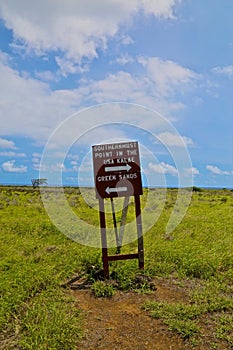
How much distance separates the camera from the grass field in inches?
183

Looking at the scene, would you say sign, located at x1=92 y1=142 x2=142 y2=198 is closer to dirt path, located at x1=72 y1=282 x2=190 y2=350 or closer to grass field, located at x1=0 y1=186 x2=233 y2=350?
grass field, located at x1=0 y1=186 x2=233 y2=350

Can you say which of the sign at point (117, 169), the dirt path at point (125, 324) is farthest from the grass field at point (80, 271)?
the sign at point (117, 169)

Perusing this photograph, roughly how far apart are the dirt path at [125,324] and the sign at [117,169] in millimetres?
1982

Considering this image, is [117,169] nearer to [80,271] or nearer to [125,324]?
[80,271]

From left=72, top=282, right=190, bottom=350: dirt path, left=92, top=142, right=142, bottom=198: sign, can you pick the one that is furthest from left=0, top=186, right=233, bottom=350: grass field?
left=92, top=142, right=142, bottom=198: sign

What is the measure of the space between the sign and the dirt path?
6.50 feet

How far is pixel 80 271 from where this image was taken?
7262 mm

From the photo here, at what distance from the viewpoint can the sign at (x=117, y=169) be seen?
687cm

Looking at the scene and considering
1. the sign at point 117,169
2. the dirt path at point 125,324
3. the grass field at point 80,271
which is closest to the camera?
the dirt path at point 125,324

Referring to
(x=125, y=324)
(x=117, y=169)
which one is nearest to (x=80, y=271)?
(x=117, y=169)

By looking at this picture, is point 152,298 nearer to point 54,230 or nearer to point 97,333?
point 97,333

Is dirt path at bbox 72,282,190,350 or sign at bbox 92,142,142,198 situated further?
sign at bbox 92,142,142,198

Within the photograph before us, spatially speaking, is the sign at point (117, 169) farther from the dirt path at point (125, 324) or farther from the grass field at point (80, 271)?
the dirt path at point (125, 324)

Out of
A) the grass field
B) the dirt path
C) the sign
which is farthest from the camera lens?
the sign
